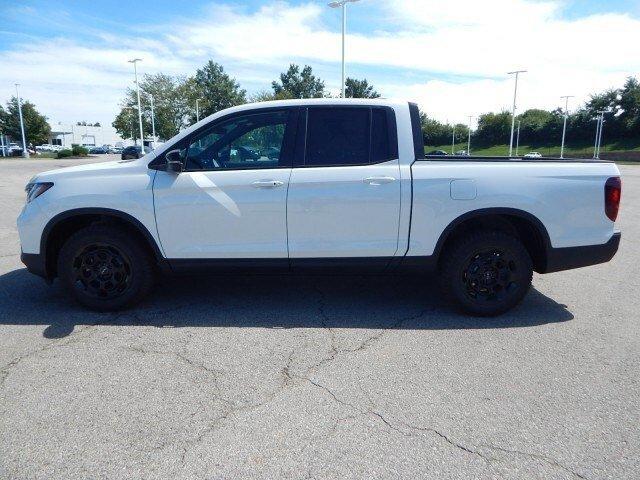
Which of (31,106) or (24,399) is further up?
(31,106)

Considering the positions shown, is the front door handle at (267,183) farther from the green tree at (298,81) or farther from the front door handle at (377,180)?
the green tree at (298,81)

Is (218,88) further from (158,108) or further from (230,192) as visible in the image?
(230,192)

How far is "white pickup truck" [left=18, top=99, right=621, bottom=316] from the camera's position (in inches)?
155

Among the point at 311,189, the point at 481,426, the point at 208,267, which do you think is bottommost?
the point at 481,426

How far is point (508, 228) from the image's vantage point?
13.8 ft

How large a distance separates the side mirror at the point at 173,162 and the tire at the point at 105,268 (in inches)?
30.5

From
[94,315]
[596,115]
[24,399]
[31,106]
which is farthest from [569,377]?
[596,115]

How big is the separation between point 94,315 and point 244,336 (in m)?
1.54

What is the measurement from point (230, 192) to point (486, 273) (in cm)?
242

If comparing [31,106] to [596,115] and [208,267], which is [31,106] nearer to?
[208,267]

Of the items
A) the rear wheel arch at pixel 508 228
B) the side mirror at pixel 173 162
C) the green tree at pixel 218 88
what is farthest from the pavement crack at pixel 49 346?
the green tree at pixel 218 88

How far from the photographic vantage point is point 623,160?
59656mm

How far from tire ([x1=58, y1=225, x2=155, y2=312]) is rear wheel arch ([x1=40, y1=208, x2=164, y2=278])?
63mm

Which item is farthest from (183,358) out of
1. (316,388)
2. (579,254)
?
(579,254)
